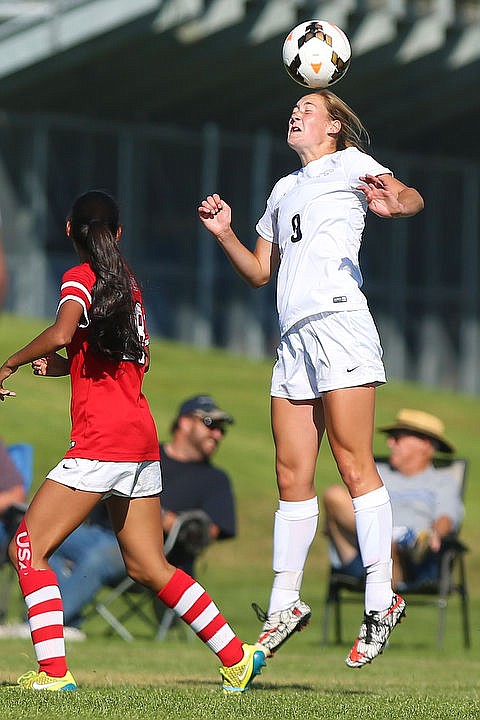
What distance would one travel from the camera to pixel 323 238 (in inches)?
239

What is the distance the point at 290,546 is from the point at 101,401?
3.35 feet

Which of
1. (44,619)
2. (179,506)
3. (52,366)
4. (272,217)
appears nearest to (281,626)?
→ (44,619)

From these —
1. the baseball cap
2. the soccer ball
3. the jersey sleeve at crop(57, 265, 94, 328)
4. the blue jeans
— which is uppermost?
the soccer ball

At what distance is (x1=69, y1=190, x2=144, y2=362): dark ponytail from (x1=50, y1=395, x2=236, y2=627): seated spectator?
170 inches

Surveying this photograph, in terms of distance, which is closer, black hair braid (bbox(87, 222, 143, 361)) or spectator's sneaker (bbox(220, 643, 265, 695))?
→ black hair braid (bbox(87, 222, 143, 361))

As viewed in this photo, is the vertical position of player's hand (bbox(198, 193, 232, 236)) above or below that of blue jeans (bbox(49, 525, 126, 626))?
above

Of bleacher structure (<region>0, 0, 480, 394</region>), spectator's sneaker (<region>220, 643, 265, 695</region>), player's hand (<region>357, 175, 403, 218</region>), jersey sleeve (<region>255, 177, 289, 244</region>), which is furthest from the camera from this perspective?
bleacher structure (<region>0, 0, 480, 394</region>)

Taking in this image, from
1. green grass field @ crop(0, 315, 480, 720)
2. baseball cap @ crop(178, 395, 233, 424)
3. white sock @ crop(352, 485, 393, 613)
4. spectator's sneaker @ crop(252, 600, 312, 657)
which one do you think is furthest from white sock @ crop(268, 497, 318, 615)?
baseball cap @ crop(178, 395, 233, 424)

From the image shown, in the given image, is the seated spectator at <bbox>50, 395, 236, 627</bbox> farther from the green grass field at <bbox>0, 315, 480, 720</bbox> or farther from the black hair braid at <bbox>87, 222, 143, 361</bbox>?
the black hair braid at <bbox>87, 222, 143, 361</bbox>

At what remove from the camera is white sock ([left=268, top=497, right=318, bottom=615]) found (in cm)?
618

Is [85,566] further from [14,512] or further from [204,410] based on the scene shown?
[204,410]

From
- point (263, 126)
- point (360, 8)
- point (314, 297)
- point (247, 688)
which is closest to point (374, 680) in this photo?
point (247, 688)

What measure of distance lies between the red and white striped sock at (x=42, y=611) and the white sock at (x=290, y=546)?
35.3 inches

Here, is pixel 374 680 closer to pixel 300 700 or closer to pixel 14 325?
pixel 300 700
